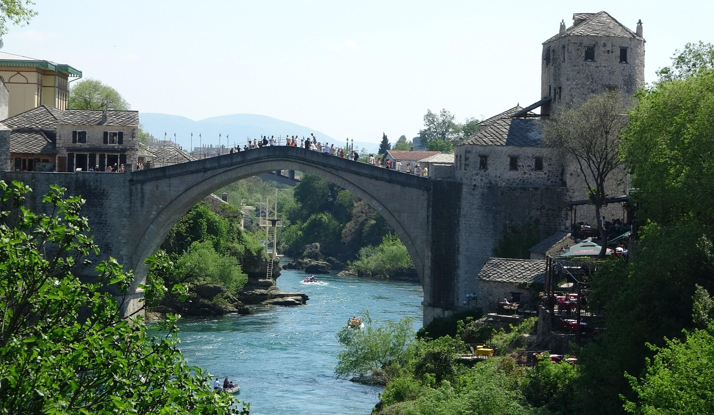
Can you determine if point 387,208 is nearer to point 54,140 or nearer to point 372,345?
point 372,345

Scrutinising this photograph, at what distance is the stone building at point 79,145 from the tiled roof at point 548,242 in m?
19.9

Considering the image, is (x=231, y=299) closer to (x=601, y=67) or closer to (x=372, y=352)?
(x=372, y=352)

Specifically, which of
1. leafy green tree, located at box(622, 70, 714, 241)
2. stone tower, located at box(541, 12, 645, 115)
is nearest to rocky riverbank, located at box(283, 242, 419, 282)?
stone tower, located at box(541, 12, 645, 115)

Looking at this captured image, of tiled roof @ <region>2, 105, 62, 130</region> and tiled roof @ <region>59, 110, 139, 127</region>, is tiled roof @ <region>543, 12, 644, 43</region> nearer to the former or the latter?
tiled roof @ <region>59, 110, 139, 127</region>

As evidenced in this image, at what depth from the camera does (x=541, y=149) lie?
45.3m

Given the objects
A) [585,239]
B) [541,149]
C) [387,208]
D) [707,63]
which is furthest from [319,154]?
[707,63]

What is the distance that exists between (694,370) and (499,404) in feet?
28.0

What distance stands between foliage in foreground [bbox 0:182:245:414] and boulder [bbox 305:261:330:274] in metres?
72.6

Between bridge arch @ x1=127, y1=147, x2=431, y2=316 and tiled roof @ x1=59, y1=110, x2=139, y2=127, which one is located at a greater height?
tiled roof @ x1=59, y1=110, x2=139, y2=127

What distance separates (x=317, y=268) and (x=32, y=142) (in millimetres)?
38951

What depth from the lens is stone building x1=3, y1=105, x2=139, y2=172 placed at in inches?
2088

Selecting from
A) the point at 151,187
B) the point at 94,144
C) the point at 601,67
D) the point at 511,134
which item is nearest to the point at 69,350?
the point at 511,134

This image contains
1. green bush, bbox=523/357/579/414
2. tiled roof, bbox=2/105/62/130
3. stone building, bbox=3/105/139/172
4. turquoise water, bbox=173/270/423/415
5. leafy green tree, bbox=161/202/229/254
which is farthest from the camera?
leafy green tree, bbox=161/202/229/254

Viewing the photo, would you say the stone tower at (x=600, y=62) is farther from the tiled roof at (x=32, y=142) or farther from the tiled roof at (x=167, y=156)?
the tiled roof at (x=167, y=156)
